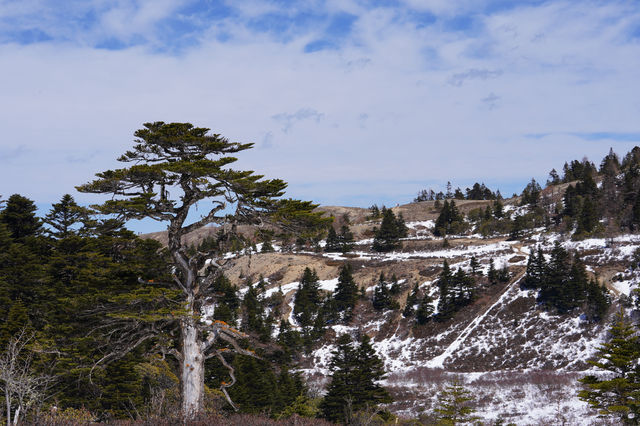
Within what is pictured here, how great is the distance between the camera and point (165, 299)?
1508 cm

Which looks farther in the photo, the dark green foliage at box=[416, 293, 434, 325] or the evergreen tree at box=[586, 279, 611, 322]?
the dark green foliage at box=[416, 293, 434, 325]

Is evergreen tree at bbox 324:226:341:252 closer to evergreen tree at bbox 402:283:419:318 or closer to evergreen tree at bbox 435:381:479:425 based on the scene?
evergreen tree at bbox 402:283:419:318

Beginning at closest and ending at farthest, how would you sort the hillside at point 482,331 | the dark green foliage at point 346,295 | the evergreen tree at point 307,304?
1. the hillside at point 482,331
2. the evergreen tree at point 307,304
3. the dark green foliage at point 346,295

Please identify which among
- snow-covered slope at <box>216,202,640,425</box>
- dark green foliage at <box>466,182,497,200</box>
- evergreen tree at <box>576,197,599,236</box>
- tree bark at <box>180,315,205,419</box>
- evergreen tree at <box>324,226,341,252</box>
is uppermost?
dark green foliage at <box>466,182,497,200</box>

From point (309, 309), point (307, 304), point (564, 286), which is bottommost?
point (309, 309)

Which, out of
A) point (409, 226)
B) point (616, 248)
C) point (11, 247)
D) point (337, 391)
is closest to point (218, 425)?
point (337, 391)

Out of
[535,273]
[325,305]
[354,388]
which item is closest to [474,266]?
[535,273]

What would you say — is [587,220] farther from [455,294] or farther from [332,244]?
[332,244]

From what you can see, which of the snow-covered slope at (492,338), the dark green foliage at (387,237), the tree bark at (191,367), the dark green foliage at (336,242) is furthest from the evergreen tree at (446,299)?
the tree bark at (191,367)

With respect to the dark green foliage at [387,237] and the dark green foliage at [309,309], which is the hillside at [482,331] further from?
the dark green foliage at [387,237]

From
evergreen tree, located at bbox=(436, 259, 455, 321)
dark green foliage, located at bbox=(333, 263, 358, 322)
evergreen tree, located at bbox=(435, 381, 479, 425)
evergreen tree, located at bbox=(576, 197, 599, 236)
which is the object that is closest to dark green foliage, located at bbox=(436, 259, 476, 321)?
evergreen tree, located at bbox=(436, 259, 455, 321)

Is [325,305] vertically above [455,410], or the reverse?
[325,305]

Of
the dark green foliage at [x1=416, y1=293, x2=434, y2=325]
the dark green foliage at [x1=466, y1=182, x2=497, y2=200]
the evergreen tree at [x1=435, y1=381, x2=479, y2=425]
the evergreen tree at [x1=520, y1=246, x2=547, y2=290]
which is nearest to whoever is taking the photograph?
the evergreen tree at [x1=435, y1=381, x2=479, y2=425]

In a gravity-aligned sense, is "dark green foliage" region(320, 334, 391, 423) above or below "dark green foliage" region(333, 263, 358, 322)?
below
